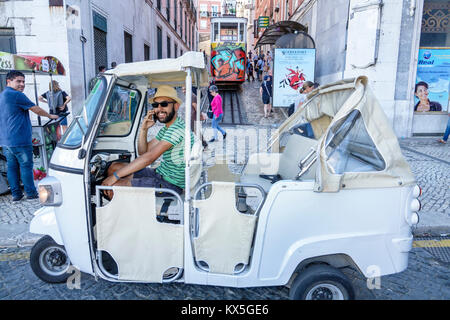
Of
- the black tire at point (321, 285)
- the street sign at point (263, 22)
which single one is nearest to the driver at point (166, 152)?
the black tire at point (321, 285)

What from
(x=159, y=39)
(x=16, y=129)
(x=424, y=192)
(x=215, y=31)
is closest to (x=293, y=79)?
(x=424, y=192)

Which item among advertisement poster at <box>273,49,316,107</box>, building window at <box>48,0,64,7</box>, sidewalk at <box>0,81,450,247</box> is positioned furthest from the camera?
advertisement poster at <box>273,49,316,107</box>

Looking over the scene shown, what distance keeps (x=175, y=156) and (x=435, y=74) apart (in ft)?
38.0

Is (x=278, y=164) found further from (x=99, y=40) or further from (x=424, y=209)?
(x=99, y=40)

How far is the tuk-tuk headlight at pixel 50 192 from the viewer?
8.18ft

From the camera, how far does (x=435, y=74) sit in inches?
435

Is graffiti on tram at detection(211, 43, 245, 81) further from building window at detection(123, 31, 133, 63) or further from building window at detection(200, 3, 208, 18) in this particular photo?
building window at detection(200, 3, 208, 18)

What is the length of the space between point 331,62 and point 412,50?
3753 mm

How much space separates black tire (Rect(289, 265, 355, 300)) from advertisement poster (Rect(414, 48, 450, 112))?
10.9 meters

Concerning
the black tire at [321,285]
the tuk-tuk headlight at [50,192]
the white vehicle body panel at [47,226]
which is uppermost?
the tuk-tuk headlight at [50,192]

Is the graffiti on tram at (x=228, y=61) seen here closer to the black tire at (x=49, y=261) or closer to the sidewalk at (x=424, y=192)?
the sidewalk at (x=424, y=192)

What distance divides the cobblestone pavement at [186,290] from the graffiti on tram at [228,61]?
55.4 feet

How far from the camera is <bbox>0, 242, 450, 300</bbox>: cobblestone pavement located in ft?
9.23

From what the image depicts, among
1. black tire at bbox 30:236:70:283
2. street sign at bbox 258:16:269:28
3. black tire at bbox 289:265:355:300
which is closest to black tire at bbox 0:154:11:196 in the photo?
black tire at bbox 30:236:70:283
